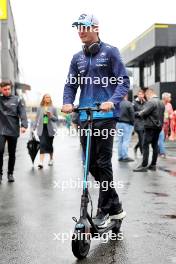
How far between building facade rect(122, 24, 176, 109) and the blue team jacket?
91.8ft

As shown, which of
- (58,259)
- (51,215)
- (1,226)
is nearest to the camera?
(58,259)

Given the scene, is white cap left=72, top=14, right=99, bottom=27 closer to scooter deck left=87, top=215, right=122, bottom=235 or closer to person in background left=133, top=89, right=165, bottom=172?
scooter deck left=87, top=215, right=122, bottom=235

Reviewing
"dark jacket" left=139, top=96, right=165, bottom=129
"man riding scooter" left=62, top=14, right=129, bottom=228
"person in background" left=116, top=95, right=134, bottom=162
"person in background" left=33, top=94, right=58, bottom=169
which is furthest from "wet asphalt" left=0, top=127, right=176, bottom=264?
"person in background" left=116, top=95, right=134, bottom=162

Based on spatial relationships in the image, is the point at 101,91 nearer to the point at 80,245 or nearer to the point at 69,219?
the point at 80,245

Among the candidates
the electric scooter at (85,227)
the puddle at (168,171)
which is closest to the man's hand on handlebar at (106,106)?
the electric scooter at (85,227)

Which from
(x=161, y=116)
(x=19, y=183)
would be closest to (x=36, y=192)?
(x=19, y=183)

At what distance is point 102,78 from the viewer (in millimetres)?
4945

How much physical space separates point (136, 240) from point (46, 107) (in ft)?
→ 25.5

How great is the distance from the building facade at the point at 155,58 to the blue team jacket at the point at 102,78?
27995mm

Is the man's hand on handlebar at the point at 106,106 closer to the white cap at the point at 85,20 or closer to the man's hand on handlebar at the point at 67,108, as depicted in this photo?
the man's hand on handlebar at the point at 67,108

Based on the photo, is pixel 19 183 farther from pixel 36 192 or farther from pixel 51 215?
pixel 51 215

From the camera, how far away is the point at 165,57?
131 feet

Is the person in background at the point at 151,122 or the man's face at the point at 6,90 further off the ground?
the man's face at the point at 6,90

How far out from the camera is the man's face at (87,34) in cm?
484
